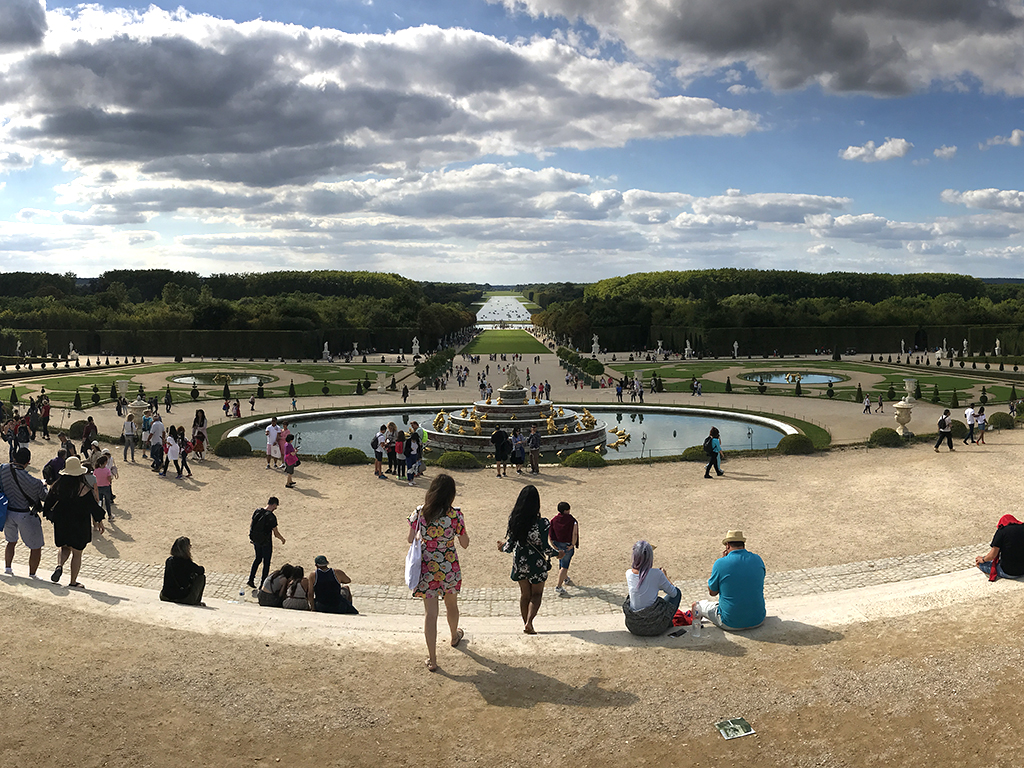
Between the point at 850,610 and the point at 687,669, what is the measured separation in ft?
9.06

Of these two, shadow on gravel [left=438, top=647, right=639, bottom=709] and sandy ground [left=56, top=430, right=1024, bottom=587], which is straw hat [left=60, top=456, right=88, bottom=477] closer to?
sandy ground [left=56, top=430, right=1024, bottom=587]

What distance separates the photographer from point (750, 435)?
32.4 meters

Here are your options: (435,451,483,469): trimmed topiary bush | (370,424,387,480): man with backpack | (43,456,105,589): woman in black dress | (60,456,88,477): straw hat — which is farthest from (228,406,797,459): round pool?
(60,456,88,477): straw hat

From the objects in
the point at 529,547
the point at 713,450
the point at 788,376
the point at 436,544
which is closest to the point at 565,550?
the point at 529,547

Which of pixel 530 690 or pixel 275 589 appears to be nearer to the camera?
pixel 530 690

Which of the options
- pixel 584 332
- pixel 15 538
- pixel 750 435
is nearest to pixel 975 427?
pixel 750 435

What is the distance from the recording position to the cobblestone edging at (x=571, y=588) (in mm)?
11180

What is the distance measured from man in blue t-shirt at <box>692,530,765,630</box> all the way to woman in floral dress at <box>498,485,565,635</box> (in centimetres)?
193

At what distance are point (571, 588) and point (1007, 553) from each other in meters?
5.73

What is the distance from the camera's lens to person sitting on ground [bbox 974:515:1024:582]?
10.5 m

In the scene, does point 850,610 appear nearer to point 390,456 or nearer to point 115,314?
point 390,456

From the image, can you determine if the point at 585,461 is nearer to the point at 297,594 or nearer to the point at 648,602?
the point at 297,594

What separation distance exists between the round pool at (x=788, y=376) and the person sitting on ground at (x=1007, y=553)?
49.1 meters

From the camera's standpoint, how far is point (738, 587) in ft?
29.4
